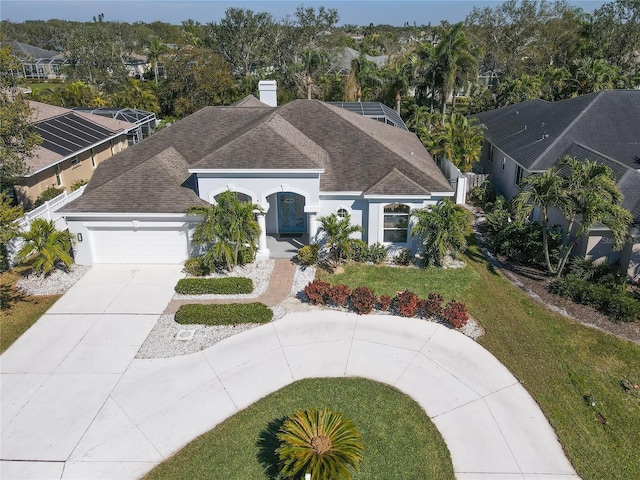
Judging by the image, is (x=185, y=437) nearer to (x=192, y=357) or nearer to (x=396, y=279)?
(x=192, y=357)

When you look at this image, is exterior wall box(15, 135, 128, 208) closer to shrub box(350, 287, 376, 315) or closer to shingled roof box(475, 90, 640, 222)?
shrub box(350, 287, 376, 315)

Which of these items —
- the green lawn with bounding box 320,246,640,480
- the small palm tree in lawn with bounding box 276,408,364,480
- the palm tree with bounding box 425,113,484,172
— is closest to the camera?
the small palm tree in lawn with bounding box 276,408,364,480

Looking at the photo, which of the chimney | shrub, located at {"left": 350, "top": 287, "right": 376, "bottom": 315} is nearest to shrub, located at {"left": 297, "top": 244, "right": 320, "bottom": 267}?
shrub, located at {"left": 350, "top": 287, "right": 376, "bottom": 315}

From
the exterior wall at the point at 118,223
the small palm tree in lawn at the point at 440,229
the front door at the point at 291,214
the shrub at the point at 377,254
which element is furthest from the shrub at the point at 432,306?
the exterior wall at the point at 118,223

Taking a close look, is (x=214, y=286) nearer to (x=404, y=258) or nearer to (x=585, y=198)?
(x=404, y=258)

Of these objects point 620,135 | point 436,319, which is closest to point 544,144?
point 620,135

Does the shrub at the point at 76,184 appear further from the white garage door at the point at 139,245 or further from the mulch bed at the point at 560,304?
the mulch bed at the point at 560,304
